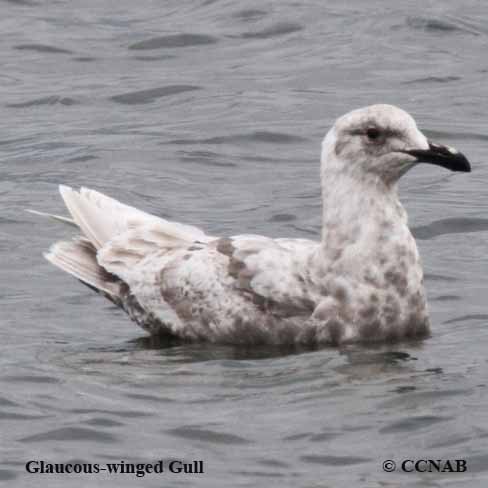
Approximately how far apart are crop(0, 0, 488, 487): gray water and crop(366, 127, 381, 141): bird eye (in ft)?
3.87

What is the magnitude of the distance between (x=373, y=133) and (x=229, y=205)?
13.0 feet

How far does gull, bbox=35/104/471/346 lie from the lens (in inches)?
416

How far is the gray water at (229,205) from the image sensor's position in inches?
357

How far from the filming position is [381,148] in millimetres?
10664

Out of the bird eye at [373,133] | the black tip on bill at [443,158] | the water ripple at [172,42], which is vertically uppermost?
the bird eye at [373,133]

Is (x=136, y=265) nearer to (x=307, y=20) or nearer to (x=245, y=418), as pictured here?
(x=245, y=418)

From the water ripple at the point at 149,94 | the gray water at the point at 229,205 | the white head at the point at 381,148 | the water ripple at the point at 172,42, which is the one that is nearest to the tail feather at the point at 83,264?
the gray water at the point at 229,205

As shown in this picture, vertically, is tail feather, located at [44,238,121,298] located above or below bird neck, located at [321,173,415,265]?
below

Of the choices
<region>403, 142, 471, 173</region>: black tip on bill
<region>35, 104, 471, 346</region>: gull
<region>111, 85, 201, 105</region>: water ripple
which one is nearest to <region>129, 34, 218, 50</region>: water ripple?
<region>111, 85, 201, 105</region>: water ripple

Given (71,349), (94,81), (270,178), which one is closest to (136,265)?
(71,349)

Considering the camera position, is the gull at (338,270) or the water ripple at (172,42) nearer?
the gull at (338,270)

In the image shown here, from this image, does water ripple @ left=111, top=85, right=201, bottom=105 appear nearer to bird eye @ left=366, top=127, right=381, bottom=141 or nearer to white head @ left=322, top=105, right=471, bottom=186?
white head @ left=322, top=105, right=471, bottom=186

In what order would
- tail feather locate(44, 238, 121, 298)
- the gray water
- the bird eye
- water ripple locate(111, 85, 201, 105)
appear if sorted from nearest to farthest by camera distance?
the gray water → the bird eye → tail feather locate(44, 238, 121, 298) → water ripple locate(111, 85, 201, 105)

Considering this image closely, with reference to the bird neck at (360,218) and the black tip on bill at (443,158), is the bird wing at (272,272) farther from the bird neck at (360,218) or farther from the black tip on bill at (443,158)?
the black tip on bill at (443,158)
